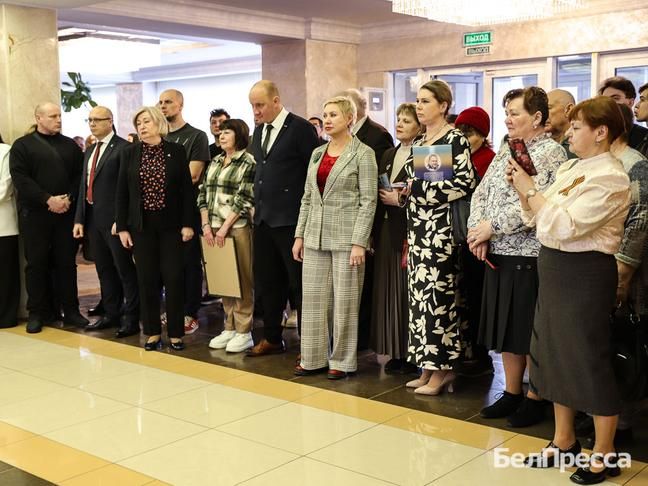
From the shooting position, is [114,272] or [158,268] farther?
[114,272]

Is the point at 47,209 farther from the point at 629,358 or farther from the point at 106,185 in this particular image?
the point at 629,358

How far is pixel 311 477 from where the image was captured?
3.39 metres

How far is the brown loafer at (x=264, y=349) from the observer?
217 inches

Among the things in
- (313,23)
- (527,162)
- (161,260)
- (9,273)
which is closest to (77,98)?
(313,23)

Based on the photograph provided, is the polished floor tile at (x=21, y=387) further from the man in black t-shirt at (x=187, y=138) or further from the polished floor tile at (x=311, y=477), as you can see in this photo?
the polished floor tile at (x=311, y=477)

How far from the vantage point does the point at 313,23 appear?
11.1 m

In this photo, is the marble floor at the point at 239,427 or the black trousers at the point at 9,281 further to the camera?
the black trousers at the point at 9,281

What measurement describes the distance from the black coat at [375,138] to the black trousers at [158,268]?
151 cm

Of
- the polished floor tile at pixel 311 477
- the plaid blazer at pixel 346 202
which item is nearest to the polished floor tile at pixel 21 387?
the plaid blazer at pixel 346 202

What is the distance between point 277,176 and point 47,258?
2456 millimetres

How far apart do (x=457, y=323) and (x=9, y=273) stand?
395cm

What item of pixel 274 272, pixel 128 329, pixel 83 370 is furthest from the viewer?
pixel 128 329

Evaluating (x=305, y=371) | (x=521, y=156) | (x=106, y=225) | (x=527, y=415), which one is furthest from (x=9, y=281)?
(x=521, y=156)

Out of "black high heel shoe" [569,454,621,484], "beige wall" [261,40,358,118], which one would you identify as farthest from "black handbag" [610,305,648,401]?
"beige wall" [261,40,358,118]
